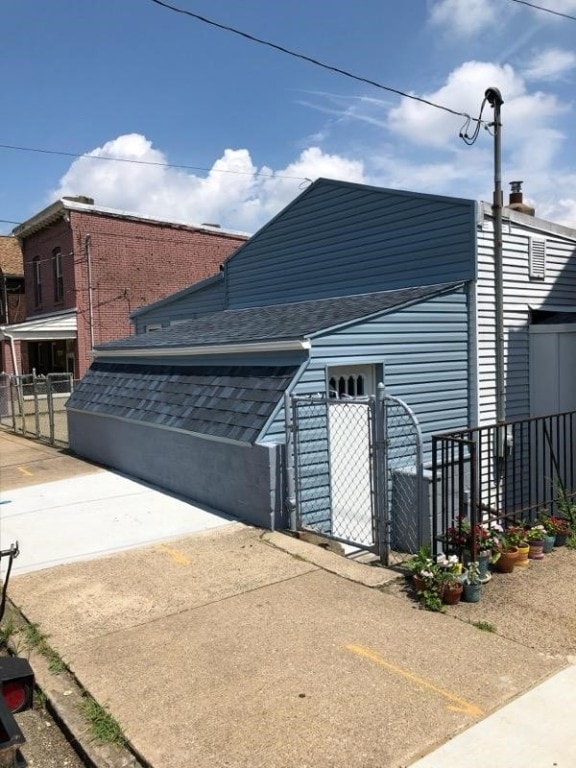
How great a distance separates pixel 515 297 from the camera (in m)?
11.2

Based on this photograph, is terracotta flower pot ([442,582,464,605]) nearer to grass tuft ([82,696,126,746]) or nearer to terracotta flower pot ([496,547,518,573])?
terracotta flower pot ([496,547,518,573])

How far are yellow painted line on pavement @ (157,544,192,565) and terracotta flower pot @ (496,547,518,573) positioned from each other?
3009 millimetres

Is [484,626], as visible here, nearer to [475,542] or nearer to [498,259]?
[475,542]

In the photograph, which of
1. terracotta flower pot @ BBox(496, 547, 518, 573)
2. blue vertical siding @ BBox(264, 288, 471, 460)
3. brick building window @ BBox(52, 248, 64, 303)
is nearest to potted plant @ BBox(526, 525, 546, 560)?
terracotta flower pot @ BBox(496, 547, 518, 573)

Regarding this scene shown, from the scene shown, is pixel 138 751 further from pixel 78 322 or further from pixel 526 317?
pixel 78 322

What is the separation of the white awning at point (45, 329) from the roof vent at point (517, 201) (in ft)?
54.0

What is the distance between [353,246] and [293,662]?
9.41 metres

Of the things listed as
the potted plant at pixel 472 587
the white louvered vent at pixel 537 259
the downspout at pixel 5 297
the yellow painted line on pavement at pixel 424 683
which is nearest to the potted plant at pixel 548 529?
the potted plant at pixel 472 587

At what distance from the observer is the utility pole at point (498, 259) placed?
9.89 m

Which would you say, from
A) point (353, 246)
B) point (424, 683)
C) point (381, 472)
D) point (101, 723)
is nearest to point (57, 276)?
point (353, 246)

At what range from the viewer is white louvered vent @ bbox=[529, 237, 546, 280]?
11.5 metres

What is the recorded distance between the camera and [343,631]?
472cm

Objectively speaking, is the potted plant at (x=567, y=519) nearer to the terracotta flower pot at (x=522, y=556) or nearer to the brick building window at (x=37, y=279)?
the terracotta flower pot at (x=522, y=556)

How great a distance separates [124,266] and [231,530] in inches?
758
